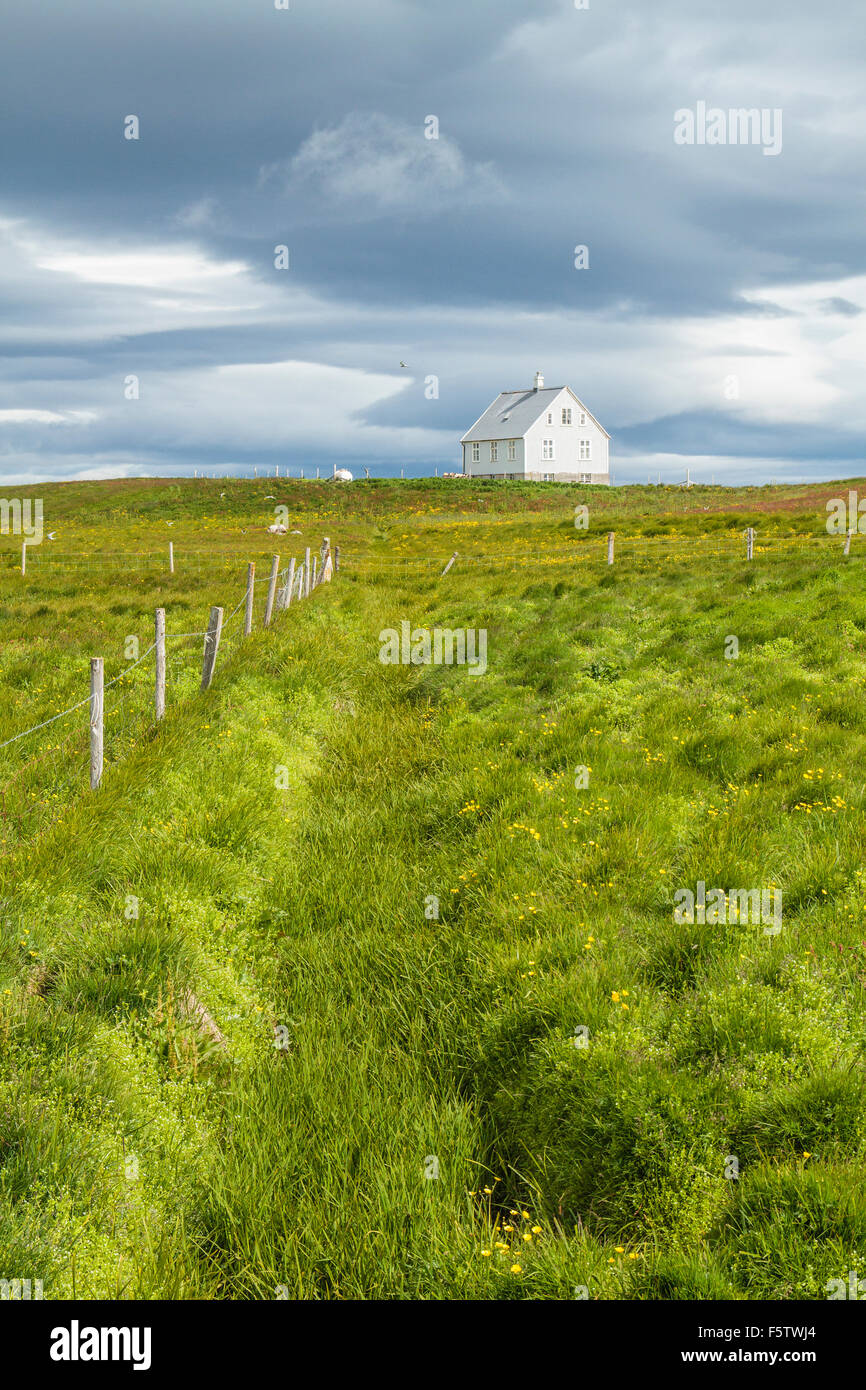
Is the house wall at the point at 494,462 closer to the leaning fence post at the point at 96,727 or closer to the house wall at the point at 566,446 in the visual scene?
the house wall at the point at 566,446

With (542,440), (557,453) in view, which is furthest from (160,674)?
(557,453)

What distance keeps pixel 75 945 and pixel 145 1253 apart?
230 cm

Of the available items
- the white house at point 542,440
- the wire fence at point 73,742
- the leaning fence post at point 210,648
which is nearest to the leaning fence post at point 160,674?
the wire fence at point 73,742

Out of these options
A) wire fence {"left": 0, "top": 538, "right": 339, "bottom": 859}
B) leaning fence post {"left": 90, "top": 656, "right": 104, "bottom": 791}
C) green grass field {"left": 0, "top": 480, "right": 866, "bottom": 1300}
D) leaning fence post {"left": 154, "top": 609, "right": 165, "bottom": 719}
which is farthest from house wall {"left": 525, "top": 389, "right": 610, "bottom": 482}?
leaning fence post {"left": 90, "top": 656, "right": 104, "bottom": 791}

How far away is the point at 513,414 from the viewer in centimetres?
8438

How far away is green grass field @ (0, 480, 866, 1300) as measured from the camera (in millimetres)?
3758

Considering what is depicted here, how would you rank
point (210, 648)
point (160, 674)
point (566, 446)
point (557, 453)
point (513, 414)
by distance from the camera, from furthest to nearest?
1. point (513, 414)
2. point (566, 446)
3. point (557, 453)
4. point (210, 648)
5. point (160, 674)

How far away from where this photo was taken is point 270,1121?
15.2 feet

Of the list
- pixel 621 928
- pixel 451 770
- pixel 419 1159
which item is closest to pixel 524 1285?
pixel 419 1159

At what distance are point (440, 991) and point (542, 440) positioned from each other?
81194 millimetres

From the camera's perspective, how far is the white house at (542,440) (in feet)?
267

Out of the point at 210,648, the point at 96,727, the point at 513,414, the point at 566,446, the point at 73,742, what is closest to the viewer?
the point at 96,727

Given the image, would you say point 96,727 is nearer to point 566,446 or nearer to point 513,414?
point 566,446

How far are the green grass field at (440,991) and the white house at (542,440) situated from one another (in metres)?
72.1
